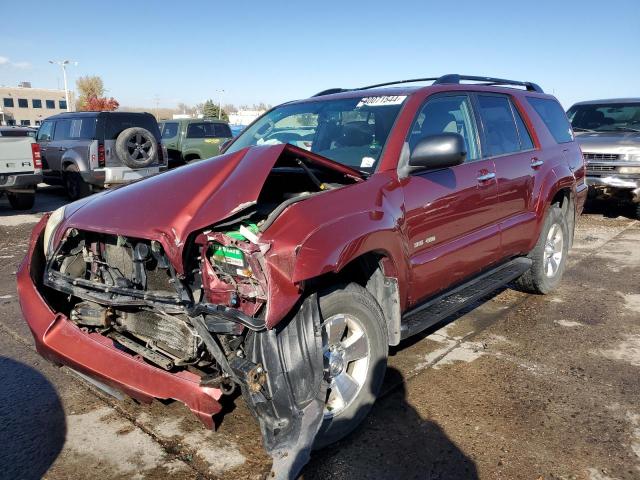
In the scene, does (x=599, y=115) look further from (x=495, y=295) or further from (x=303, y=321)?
(x=303, y=321)

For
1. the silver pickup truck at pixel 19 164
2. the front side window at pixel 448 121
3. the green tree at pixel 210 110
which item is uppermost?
the green tree at pixel 210 110

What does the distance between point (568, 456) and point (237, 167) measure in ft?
7.53

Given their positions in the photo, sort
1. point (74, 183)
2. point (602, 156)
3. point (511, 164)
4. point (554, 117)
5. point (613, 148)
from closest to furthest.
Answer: point (511, 164) < point (554, 117) < point (613, 148) < point (602, 156) < point (74, 183)

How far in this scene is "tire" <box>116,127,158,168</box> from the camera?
10.4 metres

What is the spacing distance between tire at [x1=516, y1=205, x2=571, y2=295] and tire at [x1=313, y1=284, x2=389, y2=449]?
8.74 ft

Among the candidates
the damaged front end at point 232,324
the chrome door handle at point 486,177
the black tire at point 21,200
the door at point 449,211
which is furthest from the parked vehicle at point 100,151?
the damaged front end at point 232,324

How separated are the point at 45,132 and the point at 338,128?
36.9ft

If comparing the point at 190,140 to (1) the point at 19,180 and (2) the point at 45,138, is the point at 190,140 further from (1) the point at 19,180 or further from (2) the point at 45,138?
(1) the point at 19,180

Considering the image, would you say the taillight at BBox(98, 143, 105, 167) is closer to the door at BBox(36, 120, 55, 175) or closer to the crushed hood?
the door at BBox(36, 120, 55, 175)

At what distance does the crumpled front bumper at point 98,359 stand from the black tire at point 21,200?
8647 mm

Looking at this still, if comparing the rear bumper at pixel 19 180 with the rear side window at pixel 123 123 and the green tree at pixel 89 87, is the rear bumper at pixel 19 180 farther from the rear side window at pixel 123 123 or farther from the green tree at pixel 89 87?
the green tree at pixel 89 87

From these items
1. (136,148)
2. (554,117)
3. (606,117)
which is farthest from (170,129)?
(554,117)

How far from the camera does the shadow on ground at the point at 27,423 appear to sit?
2.68 m

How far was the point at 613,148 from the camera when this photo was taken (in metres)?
9.12
